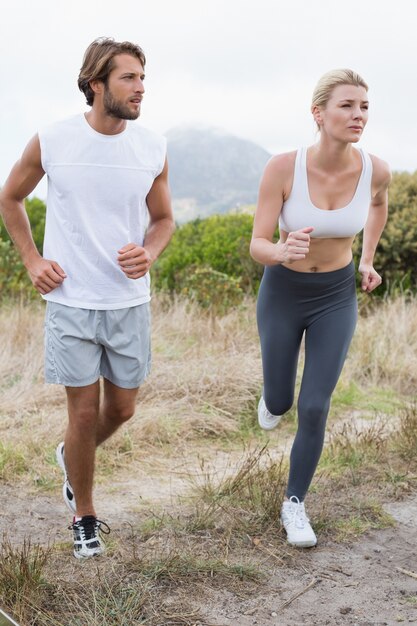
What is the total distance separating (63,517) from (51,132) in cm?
210

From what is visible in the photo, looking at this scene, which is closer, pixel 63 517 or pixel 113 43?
pixel 113 43

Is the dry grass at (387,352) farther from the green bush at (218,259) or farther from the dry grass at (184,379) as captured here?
the green bush at (218,259)

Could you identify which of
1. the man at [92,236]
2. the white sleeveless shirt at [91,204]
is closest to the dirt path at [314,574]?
the man at [92,236]

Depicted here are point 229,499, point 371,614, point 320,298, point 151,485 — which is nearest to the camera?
point 371,614

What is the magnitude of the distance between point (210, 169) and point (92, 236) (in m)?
44.9

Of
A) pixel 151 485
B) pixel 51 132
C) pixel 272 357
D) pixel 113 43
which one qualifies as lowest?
pixel 151 485

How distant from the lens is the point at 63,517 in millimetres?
4656

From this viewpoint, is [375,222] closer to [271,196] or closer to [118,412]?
[271,196]

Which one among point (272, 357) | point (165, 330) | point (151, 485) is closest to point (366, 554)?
point (272, 357)

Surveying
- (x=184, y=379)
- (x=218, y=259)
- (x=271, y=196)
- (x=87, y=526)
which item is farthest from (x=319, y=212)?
(x=218, y=259)

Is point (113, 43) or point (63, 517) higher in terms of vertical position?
point (113, 43)

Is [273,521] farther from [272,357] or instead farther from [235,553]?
[272,357]

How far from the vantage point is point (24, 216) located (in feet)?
13.0

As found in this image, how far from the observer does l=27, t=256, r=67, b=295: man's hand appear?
369 centimetres
